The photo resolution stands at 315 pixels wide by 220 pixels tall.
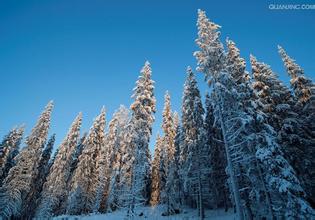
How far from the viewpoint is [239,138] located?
2148 centimetres

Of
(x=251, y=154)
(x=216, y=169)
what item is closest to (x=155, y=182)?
(x=216, y=169)

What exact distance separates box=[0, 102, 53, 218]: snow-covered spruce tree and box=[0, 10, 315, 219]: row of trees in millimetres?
141

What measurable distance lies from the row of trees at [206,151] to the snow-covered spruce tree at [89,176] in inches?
6.8

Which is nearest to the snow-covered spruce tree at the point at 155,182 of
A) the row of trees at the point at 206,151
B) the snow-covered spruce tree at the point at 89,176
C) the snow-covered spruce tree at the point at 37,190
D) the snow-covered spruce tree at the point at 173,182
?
the row of trees at the point at 206,151

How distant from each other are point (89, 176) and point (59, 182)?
17.2 feet

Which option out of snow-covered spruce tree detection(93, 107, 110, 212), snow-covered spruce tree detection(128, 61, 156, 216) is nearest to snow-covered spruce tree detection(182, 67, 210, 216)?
snow-covered spruce tree detection(128, 61, 156, 216)

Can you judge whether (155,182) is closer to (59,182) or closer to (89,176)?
(89,176)

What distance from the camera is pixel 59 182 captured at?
124ft

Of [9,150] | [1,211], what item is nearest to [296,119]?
[1,211]

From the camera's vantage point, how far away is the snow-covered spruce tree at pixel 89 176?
1406 inches

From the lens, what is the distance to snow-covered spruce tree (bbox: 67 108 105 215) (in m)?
35.7

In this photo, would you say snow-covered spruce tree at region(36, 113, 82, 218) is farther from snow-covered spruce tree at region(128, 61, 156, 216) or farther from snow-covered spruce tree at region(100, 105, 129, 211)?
snow-covered spruce tree at region(128, 61, 156, 216)

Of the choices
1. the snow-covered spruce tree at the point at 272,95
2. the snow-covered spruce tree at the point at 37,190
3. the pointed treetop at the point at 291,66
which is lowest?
the snow-covered spruce tree at the point at 37,190

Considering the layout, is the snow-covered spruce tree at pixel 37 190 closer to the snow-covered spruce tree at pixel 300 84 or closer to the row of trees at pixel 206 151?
the row of trees at pixel 206 151
